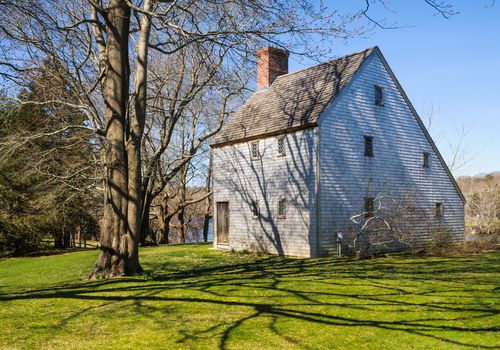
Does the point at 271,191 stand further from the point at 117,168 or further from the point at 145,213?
the point at 145,213

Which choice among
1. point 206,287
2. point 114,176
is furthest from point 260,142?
point 206,287

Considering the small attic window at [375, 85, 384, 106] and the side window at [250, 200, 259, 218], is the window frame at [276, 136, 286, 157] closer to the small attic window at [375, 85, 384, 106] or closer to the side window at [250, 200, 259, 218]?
the side window at [250, 200, 259, 218]

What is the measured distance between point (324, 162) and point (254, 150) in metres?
4.11

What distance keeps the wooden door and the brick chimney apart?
664 centimetres

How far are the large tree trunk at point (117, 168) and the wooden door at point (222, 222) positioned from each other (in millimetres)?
10119

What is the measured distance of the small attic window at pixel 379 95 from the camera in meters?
21.0

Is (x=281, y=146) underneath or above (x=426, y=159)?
above

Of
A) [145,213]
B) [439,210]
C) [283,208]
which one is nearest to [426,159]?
[439,210]

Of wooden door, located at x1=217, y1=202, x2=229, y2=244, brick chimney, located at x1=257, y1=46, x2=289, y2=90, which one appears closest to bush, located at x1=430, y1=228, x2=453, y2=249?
wooden door, located at x1=217, y1=202, x2=229, y2=244

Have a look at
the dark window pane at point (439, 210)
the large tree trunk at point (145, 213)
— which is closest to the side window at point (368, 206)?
the dark window pane at point (439, 210)

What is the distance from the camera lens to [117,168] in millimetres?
13297

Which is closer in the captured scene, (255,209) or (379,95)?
(379,95)

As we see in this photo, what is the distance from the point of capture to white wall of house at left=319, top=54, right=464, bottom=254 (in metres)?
18.8

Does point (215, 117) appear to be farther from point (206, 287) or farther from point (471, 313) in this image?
point (471, 313)
